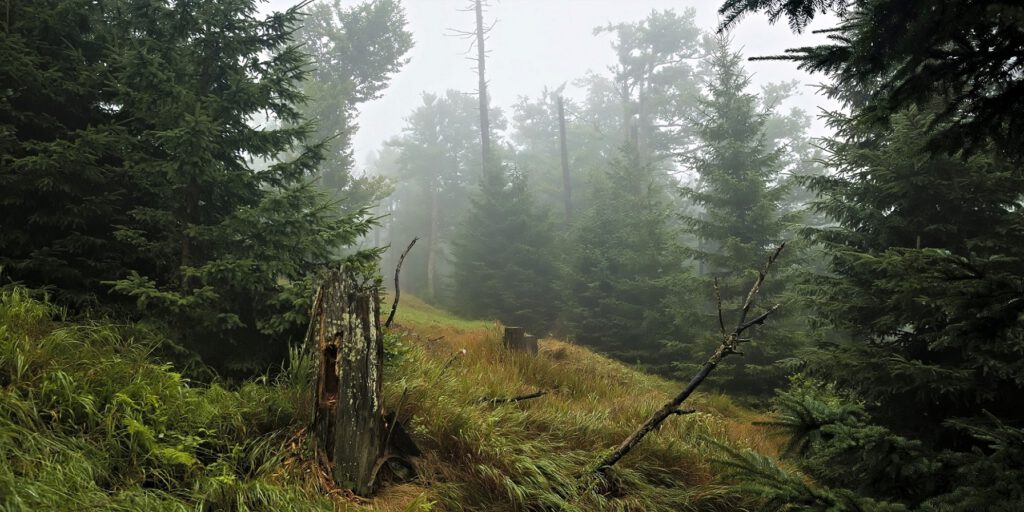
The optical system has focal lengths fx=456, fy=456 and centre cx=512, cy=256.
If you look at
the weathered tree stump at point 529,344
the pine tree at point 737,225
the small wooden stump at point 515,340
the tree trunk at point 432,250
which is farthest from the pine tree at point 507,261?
the small wooden stump at point 515,340

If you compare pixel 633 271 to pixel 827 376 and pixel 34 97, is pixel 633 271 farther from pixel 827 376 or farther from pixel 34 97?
pixel 34 97

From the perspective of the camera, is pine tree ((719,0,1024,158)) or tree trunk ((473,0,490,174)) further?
tree trunk ((473,0,490,174))

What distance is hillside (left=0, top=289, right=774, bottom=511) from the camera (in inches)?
107

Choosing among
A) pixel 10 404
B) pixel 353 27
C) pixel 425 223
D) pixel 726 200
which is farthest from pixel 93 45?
pixel 425 223

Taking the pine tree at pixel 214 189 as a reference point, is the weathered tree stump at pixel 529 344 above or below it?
below

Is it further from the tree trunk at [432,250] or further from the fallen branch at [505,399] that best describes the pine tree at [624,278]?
the tree trunk at [432,250]

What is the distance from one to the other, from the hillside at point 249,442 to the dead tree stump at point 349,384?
181 millimetres

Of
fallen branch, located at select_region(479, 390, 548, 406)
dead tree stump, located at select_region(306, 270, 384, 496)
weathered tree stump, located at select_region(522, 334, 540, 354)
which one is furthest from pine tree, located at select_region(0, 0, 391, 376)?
weathered tree stump, located at select_region(522, 334, 540, 354)

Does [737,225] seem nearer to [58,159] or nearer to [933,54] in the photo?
[933,54]

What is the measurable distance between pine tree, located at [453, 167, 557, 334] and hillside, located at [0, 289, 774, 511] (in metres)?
15.0

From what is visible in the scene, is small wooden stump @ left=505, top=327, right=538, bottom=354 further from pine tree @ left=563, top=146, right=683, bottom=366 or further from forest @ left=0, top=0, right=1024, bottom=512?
pine tree @ left=563, top=146, right=683, bottom=366

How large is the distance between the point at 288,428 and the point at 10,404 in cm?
163

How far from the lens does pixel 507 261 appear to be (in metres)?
21.3

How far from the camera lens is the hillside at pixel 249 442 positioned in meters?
2.72
